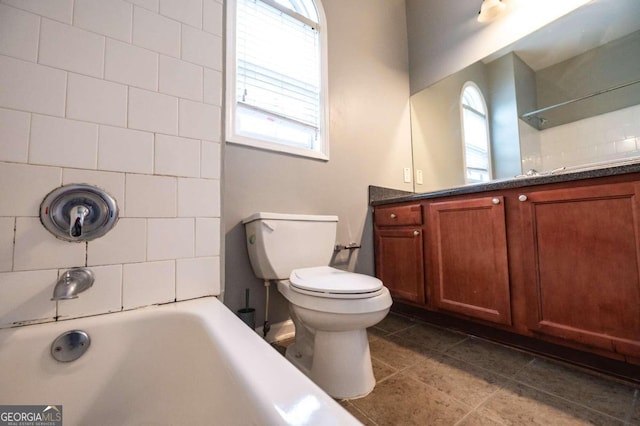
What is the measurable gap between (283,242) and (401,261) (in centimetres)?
81

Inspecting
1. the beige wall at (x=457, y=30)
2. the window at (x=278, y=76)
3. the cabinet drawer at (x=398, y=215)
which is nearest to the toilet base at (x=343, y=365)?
the cabinet drawer at (x=398, y=215)

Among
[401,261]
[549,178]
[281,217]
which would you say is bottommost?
[401,261]

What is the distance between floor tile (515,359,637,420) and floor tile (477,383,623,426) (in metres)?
0.04

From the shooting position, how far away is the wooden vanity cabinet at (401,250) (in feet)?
4.91

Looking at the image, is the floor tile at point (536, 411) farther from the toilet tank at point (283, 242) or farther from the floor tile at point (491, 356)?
the toilet tank at point (283, 242)

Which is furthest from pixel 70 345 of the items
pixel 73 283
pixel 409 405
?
pixel 409 405

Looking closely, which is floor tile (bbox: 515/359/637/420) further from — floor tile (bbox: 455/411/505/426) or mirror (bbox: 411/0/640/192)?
mirror (bbox: 411/0/640/192)

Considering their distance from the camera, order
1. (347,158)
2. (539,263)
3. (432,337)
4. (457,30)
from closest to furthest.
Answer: (539,263) < (432,337) < (347,158) < (457,30)

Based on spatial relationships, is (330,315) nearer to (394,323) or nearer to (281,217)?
(281,217)

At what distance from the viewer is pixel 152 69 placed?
805 mm

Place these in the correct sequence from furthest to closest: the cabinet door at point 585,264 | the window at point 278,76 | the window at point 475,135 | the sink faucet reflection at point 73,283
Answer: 1. the window at point 475,135
2. the window at point 278,76
3. the cabinet door at point 585,264
4. the sink faucet reflection at point 73,283

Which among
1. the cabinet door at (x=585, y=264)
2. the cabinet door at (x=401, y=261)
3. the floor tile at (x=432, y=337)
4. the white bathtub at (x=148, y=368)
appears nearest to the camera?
the white bathtub at (x=148, y=368)

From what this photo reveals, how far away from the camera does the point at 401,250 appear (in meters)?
1.61

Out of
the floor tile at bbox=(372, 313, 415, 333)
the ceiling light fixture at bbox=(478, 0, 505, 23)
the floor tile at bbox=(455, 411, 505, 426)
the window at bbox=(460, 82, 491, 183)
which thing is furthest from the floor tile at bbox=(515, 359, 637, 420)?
the ceiling light fixture at bbox=(478, 0, 505, 23)
